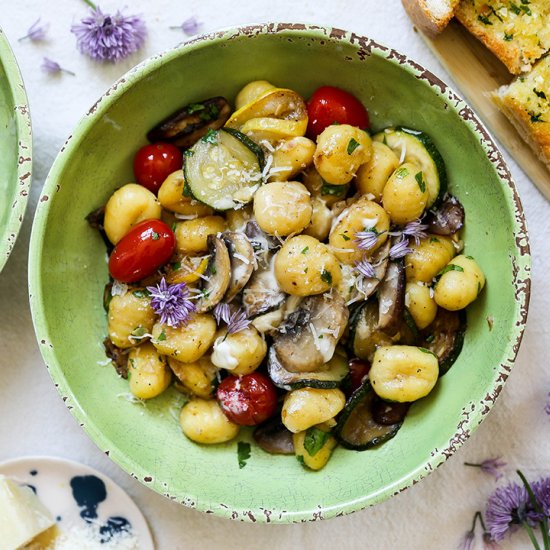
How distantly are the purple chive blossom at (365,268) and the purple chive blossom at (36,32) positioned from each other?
92 cm

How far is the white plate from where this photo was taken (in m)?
1.85

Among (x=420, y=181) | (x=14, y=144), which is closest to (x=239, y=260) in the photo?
(x=420, y=181)

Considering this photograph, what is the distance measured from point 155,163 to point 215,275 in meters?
0.28

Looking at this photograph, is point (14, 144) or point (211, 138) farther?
point (14, 144)

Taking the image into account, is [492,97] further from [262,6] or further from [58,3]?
[58,3]

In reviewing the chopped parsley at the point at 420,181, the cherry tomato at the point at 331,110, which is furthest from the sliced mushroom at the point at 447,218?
the cherry tomato at the point at 331,110

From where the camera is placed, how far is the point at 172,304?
1.54 metres

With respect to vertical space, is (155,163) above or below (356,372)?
above

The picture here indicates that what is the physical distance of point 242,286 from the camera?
155 cm

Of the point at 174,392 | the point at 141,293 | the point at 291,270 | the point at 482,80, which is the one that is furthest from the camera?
the point at 482,80

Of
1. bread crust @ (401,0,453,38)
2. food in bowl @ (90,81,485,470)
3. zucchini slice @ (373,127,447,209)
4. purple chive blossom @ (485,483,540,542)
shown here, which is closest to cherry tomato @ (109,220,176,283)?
food in bowl @ (90,81,485,470)

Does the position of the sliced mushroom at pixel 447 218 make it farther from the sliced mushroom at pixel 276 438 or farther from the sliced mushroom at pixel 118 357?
the sliced mushroom at pixel 118 357

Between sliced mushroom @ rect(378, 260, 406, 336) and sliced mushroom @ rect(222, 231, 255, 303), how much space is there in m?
0.26

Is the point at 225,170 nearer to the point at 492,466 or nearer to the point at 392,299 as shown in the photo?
A: the point at 392,299
